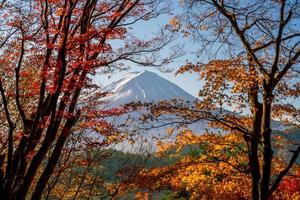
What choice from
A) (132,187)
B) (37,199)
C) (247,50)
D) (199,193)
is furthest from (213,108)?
(199,193)

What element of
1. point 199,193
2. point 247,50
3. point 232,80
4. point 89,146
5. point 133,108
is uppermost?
point 247,50

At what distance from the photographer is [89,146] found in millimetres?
12961

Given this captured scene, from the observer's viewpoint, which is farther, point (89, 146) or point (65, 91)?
point (89, 146)

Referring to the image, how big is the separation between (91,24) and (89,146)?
160 inches

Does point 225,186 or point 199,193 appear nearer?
point 225,186

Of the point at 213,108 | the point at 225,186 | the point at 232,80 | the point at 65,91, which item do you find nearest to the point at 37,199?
the point at 65,91

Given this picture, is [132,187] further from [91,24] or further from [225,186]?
[225,186]

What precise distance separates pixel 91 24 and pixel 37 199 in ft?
17.5

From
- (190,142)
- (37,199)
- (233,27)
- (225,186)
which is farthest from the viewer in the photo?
(225,186)

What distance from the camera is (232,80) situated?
11164mm

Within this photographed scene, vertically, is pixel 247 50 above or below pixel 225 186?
above

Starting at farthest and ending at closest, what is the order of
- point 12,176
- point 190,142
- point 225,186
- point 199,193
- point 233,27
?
point 199,193 → point 225,186 → point 190,142 → point 233,27 → point 12,176

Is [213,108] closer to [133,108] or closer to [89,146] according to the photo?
[133,108]

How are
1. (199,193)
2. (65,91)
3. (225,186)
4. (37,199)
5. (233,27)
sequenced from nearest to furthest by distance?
(37,199) < (65,91) < (233,27) < (225,186) < (199,193)
